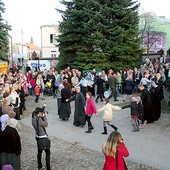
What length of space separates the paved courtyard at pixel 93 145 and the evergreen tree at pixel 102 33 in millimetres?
12554

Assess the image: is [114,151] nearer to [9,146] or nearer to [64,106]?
[9,146]

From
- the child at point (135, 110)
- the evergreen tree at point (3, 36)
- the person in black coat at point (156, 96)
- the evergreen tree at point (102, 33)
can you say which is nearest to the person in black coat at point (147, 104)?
the person in black coat at point (156, 96)

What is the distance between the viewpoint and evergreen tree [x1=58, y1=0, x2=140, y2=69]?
28.2 meters

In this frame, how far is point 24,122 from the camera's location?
1570cm

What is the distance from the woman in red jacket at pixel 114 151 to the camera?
6.40 meters

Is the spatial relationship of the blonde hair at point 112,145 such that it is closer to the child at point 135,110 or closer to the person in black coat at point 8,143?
the person in black coat at point 8,143

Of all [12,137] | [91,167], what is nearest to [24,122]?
[91,167]

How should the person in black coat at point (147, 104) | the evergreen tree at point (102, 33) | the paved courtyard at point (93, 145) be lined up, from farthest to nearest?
1. the evergreen tree at point (102, 33)
2. the person in black coat at point (147, 104)
3. the paved courtyard at point (93, 145)

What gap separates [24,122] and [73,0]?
55.3 feet

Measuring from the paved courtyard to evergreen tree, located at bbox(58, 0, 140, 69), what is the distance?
1255 centimetres

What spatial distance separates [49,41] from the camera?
64.7 metres

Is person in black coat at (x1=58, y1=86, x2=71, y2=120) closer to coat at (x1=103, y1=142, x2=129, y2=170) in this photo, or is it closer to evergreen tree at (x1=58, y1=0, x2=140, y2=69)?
coat at (x1=103, y1=142, x2=129, y2=170)

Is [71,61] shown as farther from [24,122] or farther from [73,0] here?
[24,122]

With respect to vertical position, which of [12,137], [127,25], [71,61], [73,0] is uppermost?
[73,0]
